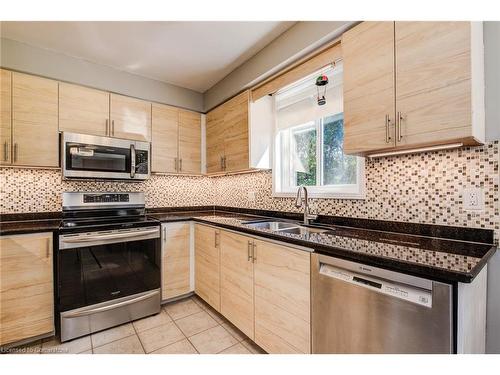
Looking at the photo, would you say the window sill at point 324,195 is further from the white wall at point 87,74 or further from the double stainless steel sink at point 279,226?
the white wall at point 87,74

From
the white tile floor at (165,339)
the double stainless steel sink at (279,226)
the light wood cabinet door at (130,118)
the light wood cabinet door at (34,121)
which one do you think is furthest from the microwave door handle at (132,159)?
the white tile floor at (165,339)

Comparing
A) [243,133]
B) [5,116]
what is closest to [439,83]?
[243,133]

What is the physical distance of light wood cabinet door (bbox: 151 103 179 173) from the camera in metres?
2.71

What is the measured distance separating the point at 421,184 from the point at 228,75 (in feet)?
6.89

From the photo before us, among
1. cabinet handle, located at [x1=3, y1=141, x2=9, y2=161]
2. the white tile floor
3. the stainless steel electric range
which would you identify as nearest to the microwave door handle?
the stainless steel electric range

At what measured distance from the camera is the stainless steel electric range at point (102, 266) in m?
1.85

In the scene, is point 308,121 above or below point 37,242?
above

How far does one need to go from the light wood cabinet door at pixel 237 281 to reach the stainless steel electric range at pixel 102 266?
702 millimetres

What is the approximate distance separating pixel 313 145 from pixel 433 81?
119cm

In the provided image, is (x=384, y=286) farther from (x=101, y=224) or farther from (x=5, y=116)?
(x=5, y=116)

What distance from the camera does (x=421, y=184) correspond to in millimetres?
1423

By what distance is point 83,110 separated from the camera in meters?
2.30
